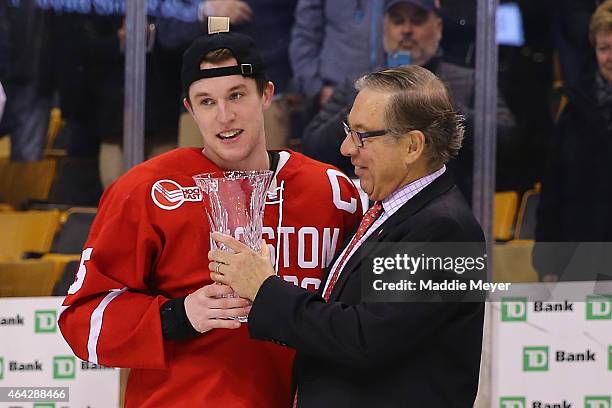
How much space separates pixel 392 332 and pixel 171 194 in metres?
0.61

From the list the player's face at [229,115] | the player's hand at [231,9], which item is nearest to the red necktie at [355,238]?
the player's face at [229,115]

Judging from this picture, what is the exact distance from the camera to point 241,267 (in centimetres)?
183

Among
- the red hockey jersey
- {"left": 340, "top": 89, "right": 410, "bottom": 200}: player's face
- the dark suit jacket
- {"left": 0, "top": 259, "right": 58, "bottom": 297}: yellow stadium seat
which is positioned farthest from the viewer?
{"left": 0, "top": 259, "right": 58, "bottom": 297}: yellow stadium seat

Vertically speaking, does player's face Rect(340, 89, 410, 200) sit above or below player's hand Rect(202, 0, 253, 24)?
below

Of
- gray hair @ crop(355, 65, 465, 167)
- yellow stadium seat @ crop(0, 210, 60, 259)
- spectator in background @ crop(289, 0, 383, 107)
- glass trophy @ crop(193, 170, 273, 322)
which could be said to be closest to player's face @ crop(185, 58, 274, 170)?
glass trophy @ crop(193, 170, 273, 322)

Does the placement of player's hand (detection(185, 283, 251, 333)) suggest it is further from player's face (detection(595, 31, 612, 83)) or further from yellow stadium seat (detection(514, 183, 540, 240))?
player's face (detection(595, 31, 612, 83))

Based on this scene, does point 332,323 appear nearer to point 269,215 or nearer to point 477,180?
point 269,215

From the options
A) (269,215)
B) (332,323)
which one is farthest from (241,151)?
(332,323)

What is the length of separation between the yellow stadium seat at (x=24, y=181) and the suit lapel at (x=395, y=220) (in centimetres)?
187

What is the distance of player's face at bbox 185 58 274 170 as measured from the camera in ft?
6.82

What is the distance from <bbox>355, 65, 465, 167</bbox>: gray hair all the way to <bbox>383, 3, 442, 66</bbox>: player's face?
64.0 inches

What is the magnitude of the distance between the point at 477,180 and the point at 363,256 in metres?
1.67

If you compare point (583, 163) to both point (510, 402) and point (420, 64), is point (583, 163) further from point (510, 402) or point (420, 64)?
point (510, 402)

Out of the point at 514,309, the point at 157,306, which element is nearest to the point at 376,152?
the point at 157,306
